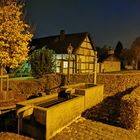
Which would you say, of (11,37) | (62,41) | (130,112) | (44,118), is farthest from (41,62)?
(62,41)

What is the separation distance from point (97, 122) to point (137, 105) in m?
1.69

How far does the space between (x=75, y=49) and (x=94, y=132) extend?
61.3 feet

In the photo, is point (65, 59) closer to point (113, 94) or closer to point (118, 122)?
point (113, 94)

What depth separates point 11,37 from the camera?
9883mm

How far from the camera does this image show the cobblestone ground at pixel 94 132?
6.20m

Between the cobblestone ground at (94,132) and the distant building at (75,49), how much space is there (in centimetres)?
1651

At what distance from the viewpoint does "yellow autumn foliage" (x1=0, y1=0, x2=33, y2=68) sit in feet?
32.0

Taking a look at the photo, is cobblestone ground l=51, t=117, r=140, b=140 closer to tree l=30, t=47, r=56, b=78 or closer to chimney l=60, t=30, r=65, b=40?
tree l=30, t=47, r=56, b=78

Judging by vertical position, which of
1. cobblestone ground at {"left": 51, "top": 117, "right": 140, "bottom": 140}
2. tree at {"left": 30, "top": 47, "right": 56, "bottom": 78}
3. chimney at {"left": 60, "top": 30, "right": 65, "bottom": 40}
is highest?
chimney at {"left": 60, "top": 30, "right": 65, "bottom": 40}

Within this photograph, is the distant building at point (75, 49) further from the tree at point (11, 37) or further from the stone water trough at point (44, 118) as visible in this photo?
the stone water trough at point (44, 118)

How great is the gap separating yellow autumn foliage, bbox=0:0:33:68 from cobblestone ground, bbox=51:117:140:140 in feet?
15.5

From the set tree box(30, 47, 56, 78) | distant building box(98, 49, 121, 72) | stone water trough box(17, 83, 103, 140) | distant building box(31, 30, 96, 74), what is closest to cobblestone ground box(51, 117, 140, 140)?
stone water trough box(17, 83, 103, 140)

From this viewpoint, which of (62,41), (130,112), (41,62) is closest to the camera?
(130,112)

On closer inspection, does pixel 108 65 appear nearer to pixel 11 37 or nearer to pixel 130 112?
pixel 11 37
